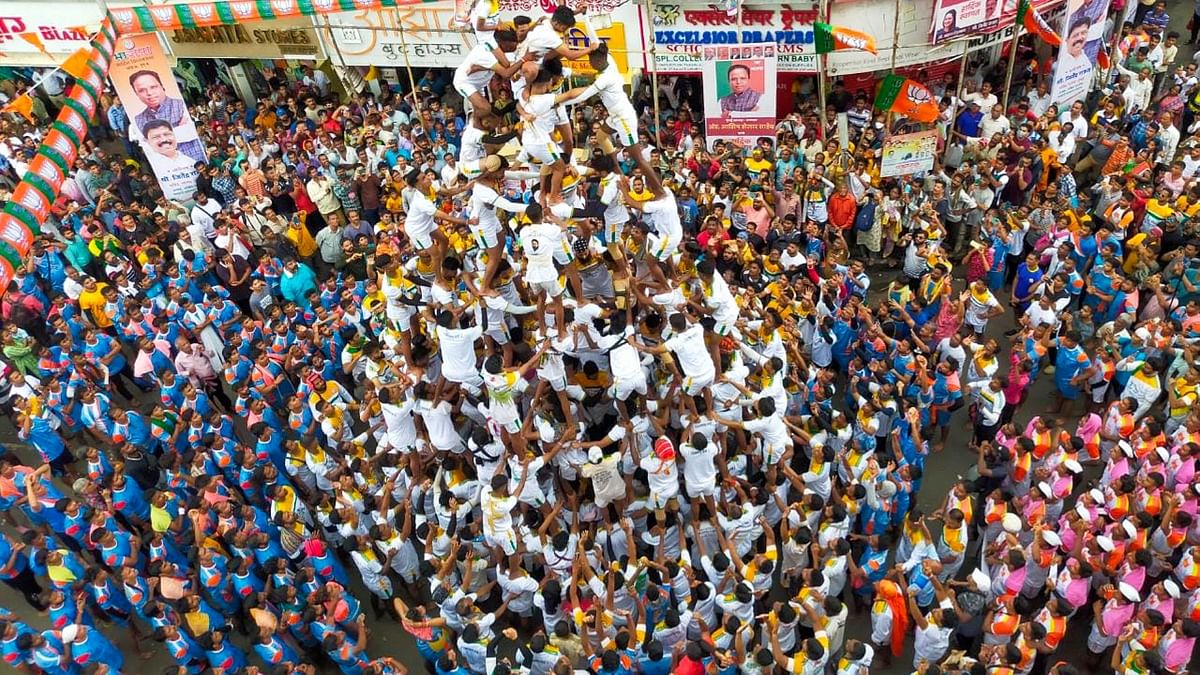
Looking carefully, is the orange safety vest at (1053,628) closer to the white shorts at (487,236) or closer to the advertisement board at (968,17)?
the white shorts at (487,236)

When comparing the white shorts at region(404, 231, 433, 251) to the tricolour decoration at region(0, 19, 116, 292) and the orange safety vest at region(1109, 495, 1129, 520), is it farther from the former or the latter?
the orange safety vest at region(1109, 495, 1129, 520)

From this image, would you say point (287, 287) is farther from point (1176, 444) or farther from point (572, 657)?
point (1176, 444)

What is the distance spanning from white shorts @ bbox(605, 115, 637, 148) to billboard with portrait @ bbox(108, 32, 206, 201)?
32.1ft

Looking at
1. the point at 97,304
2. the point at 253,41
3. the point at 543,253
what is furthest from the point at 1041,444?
the point at 253,41

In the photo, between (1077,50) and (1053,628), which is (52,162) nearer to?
(1053,628)

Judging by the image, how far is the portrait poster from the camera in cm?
1341

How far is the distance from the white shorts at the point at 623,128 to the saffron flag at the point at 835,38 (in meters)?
7.07

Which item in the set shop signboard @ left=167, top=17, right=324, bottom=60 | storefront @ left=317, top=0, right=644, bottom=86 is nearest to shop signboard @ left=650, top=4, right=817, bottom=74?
storefront @ left=317, top=0, right=644, bottom=86

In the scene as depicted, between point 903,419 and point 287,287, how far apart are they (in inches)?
303

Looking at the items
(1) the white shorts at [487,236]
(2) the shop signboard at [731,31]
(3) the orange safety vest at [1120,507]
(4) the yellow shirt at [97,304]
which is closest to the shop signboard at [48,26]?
(4) the yellow shirt at [97,304]

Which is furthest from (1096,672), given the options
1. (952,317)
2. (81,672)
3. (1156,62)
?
(1156,62)

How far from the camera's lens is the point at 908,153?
12.9 metres

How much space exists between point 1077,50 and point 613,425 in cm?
995

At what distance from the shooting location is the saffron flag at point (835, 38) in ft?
43.1
